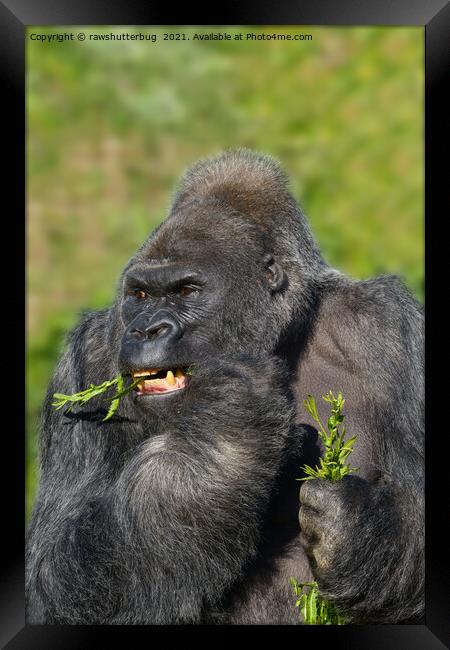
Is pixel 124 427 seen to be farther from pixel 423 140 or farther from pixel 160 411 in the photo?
pixel 423 140

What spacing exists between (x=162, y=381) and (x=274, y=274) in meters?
0.89

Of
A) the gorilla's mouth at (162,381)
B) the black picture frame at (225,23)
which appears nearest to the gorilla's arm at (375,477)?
the black picture frame at (225,23)

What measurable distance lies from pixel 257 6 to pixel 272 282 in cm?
140

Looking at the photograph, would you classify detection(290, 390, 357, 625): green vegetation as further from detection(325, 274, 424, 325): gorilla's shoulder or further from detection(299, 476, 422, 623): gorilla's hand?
detection(325, 274, 424, 325): gorilla's shoulder

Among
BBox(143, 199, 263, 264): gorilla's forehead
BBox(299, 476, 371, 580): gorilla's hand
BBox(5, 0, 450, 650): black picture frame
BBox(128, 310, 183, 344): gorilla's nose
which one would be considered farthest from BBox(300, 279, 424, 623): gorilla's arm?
BBox(128, 310, 183, 344): gorilla's nose

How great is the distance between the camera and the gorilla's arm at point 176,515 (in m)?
5.16

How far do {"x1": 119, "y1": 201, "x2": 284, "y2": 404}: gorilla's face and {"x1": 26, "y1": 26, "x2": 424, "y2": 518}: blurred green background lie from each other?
71 cm

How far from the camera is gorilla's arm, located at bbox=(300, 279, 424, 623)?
5.30 m

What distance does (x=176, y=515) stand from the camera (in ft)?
17.1

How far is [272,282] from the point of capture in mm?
5773

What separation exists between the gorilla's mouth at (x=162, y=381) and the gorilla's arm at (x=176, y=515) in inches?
3.7

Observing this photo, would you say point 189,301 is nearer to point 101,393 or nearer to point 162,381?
point 162,381

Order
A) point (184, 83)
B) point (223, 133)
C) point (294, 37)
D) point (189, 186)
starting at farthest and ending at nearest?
point (223, 133) < point (184, 83) < point (189, 186) < point (294, 37)

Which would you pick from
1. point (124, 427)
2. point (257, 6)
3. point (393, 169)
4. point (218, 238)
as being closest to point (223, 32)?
point (257, 6)
